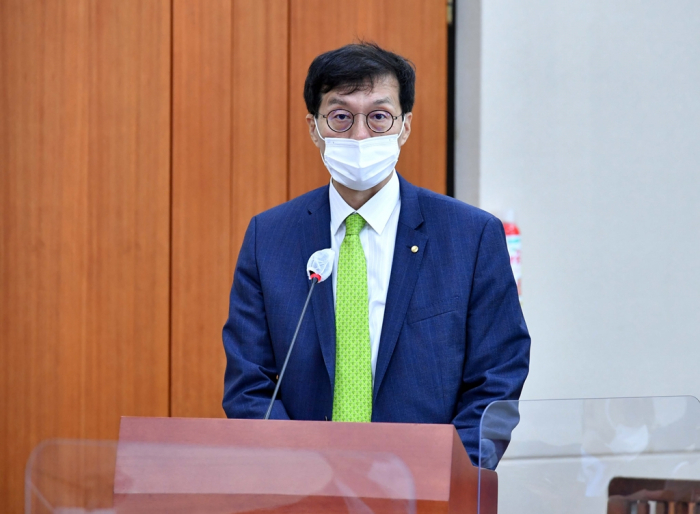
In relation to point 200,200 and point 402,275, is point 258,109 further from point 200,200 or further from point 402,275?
point 402,275

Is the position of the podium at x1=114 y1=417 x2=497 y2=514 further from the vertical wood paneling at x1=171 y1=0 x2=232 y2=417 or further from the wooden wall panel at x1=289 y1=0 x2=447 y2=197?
the wooden wall panel at x1=289 y1=0 x2=447 y2=197

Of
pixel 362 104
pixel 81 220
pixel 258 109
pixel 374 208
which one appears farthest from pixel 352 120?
pixel 81 220

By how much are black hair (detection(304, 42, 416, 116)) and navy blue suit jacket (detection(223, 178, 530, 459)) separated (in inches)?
12.4

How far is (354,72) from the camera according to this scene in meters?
1.90

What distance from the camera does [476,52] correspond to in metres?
2.89

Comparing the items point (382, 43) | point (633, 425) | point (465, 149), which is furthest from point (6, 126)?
point (633, 425)

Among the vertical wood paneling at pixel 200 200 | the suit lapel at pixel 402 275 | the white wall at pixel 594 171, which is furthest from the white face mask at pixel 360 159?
the white wall at pixel 594 171

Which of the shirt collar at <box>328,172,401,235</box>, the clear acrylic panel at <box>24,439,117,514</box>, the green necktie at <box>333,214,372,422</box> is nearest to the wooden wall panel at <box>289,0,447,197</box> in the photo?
the shirt collar at <box>328,172,401,235</box>

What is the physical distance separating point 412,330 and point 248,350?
0.38m

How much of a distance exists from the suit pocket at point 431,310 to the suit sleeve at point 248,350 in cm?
34

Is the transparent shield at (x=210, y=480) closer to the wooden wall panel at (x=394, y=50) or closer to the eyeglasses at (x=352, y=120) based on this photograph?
the eyeglasses at (x=352, y=120)

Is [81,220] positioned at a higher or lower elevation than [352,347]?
higher

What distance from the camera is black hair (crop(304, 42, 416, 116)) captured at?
6.24 feet

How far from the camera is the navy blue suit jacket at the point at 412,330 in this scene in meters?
1.79
